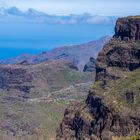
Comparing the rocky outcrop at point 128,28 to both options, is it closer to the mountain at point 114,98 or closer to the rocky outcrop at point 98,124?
the mountain at point 114,98

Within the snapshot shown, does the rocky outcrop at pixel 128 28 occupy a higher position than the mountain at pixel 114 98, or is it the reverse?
the rocky outcrop at pixel 128 28

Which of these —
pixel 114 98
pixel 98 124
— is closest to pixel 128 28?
pixel 114 98

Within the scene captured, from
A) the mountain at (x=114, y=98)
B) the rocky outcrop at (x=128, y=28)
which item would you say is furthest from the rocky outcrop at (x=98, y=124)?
the rocky outcrop at (x=128, y=28)

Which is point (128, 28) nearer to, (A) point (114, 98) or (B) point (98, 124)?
(A) point (114, 98)

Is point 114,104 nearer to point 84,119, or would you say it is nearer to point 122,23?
point 84,119

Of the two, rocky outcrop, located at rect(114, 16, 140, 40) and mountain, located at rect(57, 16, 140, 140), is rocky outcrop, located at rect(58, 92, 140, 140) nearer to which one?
mountain, located at rect(57, 16, 140, 140)

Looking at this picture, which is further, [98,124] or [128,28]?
[128,28]

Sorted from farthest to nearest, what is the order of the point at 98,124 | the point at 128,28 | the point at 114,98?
1. the point at 128,28
2. the point at 114,98
3. the point at 98,124

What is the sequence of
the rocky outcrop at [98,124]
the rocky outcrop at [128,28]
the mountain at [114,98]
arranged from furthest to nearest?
the rocky outcrop at [128,28] → the mountain at [114,98] → the rocky outcrop at [98,124]

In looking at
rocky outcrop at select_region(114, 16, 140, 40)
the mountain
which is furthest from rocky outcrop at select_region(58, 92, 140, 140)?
rocky outcrop at select_region(114, 16, 140, 40)
